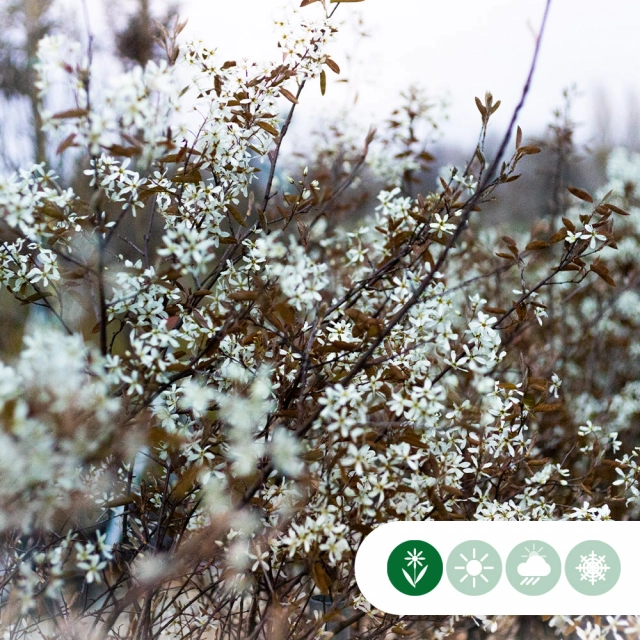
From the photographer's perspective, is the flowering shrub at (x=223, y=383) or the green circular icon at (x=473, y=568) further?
the green circular icon at (x=473, y=568)

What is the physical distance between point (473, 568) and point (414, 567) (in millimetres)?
87

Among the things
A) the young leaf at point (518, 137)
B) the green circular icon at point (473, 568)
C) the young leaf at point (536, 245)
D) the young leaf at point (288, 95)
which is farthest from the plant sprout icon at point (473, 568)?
the young leaf at point (288, 95)

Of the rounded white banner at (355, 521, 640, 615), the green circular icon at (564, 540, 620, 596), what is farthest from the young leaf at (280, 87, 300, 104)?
the green circular icon at (564, 540, 620, 596)

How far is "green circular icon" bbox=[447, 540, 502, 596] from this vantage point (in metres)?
0.87

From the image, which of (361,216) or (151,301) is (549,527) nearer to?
(151,301)

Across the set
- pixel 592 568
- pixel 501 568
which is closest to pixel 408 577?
pixel 501 568

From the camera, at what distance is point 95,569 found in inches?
30.6

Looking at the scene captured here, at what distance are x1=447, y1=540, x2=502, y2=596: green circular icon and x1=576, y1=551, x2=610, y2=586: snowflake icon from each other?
129 mm

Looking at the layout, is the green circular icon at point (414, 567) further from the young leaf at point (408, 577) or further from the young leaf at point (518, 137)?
the young leaf at point (518, 137)

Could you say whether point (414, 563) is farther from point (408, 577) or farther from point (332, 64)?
point (332, 64)

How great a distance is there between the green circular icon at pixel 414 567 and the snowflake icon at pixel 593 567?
8.7 inches

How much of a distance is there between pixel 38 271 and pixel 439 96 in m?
1.46

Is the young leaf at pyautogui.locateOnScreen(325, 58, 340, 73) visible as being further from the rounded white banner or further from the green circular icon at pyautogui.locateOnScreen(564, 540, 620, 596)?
the green circular icon at pyautogui.locateOnScreen(564, 540, 620, 596)

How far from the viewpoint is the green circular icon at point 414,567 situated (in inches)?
33.5
